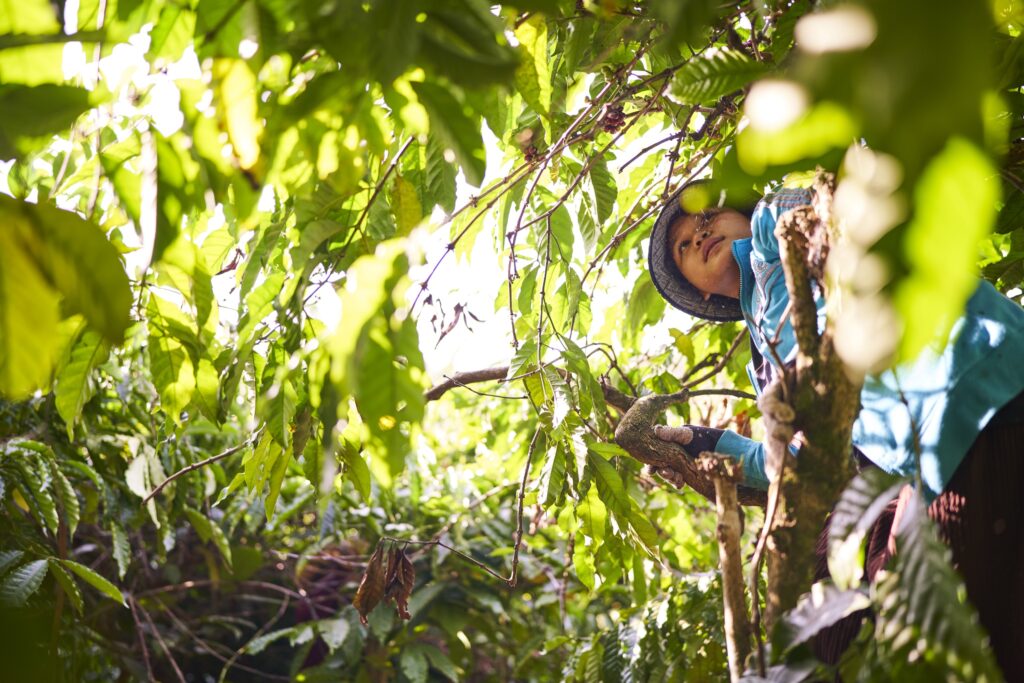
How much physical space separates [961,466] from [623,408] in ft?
2.29

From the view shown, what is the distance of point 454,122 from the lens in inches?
24.9

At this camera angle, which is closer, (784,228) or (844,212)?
(844,212)

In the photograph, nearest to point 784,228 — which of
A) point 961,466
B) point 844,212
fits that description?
point 844,212

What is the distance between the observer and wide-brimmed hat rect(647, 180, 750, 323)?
1598 mm

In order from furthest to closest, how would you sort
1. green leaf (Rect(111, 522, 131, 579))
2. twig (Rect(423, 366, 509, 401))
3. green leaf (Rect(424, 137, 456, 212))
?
1. green leaf (Rect(111, 522, 131, 579))
2. twig (Rect(423, 366, 509, 401))
3. green leaf (Rect(424, 137, 456, 212))

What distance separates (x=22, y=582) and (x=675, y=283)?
127cm

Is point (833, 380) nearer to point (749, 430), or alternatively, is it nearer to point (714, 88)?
point (714, 88)

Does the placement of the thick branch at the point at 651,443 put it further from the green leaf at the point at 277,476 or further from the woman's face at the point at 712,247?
the green leaf at the point at 277,476

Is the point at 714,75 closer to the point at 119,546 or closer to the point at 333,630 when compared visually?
the point at 119,546

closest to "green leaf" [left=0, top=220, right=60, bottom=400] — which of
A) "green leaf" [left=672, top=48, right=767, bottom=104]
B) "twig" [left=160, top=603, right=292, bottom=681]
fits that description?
"green leaf" [left=672, top=48, right=767, bottom=104]

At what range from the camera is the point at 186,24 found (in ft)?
2.46

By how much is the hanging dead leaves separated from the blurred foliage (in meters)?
0.03

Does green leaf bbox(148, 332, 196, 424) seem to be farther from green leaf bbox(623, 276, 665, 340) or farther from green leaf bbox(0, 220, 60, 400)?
green leaf bbox(623, 276, 665, 340)

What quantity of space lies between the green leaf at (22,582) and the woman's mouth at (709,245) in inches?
50.2
